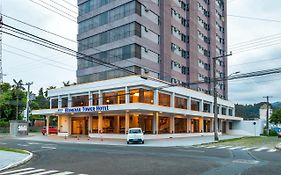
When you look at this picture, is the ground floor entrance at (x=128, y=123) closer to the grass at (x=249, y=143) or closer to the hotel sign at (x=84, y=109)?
the hotel sign at (x=84, y=109)

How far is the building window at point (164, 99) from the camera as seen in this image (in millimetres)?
48412

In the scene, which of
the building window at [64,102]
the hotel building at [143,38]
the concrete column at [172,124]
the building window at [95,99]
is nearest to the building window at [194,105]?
the hotel building at [143,38]

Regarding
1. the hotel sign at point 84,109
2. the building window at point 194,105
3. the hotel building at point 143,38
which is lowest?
the hotel sign at point 84,109

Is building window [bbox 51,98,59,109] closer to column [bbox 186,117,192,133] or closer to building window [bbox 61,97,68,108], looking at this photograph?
building window [bbox 61,97,68,108]

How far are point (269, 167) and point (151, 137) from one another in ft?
99.4

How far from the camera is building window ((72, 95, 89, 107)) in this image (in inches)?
2005

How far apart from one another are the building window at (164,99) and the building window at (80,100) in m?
11.8

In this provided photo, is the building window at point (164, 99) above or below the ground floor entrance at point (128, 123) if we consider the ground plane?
above

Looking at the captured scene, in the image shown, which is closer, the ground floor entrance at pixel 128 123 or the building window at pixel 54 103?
the ground floor entrance at pixel 128 123

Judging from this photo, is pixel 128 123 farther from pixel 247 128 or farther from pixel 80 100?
pixel 247 128

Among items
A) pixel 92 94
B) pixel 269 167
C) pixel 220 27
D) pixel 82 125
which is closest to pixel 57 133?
pixel 82 125

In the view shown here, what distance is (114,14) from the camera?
53844mm

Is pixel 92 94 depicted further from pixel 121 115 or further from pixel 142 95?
pixel 142 95

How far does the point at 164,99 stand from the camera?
49.6 m
